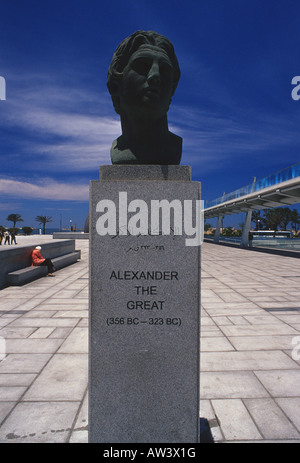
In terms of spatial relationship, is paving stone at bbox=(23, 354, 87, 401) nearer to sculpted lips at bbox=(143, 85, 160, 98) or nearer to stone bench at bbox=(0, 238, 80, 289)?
sculpted lips at bbox=(143, 85, 160, 98)

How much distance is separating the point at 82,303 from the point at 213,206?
28013mm

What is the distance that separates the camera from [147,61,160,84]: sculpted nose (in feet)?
8.18

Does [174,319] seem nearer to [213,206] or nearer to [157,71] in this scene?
[157,71]

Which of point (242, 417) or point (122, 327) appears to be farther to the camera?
point (242, 417)

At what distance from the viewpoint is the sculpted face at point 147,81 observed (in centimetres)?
255

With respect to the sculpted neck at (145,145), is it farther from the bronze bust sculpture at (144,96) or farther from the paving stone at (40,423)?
the paving stone at (40,423)

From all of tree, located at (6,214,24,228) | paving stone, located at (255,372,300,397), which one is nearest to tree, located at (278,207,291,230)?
tree, located at (6,214,24,228)

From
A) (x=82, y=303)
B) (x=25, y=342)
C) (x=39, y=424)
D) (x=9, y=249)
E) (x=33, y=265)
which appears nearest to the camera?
(x=39, y=424)

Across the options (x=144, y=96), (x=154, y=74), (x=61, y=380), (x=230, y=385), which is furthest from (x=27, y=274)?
(x=154, y=74)

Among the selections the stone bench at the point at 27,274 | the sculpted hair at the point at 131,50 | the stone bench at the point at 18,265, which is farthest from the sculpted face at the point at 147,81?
the stone bench at the point at 27,274

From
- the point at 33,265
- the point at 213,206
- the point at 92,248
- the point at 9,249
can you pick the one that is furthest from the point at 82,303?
the point at 213,206

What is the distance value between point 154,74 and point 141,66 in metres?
0.20

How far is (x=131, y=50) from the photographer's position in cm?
271

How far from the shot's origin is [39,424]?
2.79 meters
